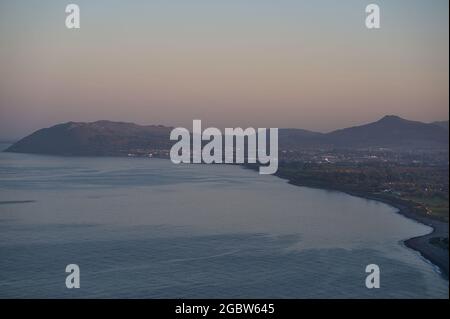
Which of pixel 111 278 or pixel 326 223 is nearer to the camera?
pixel 111 278

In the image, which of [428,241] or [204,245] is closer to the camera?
[204,245]

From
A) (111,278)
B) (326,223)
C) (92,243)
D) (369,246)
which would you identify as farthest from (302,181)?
(111,278)

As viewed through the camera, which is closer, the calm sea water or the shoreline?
the calm sea water

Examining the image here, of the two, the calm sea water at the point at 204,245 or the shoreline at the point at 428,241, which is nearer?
the calm sea water at the point at 204,245
